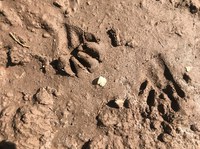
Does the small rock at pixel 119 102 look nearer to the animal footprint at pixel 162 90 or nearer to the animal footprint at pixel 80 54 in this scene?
the animal footprint at pixel 162 90

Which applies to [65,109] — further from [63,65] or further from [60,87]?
[63,65]

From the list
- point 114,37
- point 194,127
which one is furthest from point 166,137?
point 114,37

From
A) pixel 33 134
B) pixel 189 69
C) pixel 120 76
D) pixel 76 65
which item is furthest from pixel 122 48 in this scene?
pixel 33 134

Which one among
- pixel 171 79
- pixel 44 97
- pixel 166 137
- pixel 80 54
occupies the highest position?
pixel 171 79

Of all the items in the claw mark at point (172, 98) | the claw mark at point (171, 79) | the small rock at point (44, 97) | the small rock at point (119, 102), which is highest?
the claw mark at point (171, 79)

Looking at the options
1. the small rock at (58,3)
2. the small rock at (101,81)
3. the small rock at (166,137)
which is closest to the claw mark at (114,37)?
the small rock at (101,81)

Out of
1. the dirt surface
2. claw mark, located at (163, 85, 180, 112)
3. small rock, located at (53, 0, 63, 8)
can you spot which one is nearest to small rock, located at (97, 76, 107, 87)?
the dirt surface

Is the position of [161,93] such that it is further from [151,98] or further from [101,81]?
[101,81]
